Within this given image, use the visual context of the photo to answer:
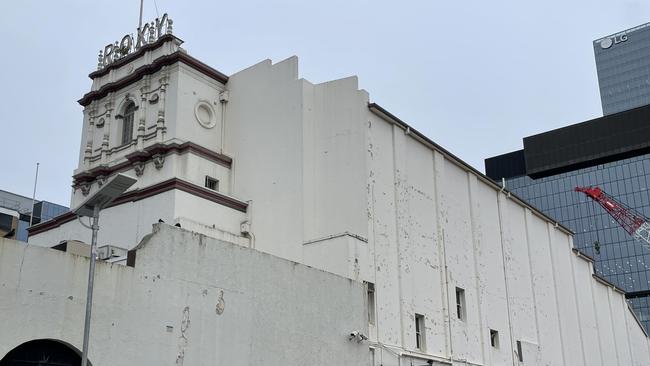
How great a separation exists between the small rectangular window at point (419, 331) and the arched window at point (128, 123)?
14.8 m

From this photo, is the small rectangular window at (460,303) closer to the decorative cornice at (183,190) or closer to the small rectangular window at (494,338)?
the small rectangular window at (494,338)

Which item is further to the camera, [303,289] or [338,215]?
[338,215]

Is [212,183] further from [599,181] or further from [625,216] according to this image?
[599,181]

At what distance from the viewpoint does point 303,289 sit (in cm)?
2320

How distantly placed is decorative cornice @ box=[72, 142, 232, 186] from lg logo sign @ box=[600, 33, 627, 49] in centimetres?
14910

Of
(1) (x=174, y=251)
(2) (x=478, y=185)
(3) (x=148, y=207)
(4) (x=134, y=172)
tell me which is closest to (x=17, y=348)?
(1) (x=174, y=251)

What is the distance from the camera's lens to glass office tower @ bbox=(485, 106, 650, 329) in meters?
120

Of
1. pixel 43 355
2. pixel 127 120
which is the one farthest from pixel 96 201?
pixel 127 120

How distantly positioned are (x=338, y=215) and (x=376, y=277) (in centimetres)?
272

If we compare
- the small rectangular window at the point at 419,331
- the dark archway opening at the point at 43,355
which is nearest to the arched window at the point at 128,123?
the small rectangular window at the point at 419,331

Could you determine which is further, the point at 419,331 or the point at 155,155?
the point at 155,155

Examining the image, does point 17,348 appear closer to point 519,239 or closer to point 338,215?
point 338,215

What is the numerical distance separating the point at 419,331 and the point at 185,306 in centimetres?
1292

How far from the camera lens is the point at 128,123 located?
3347cm
